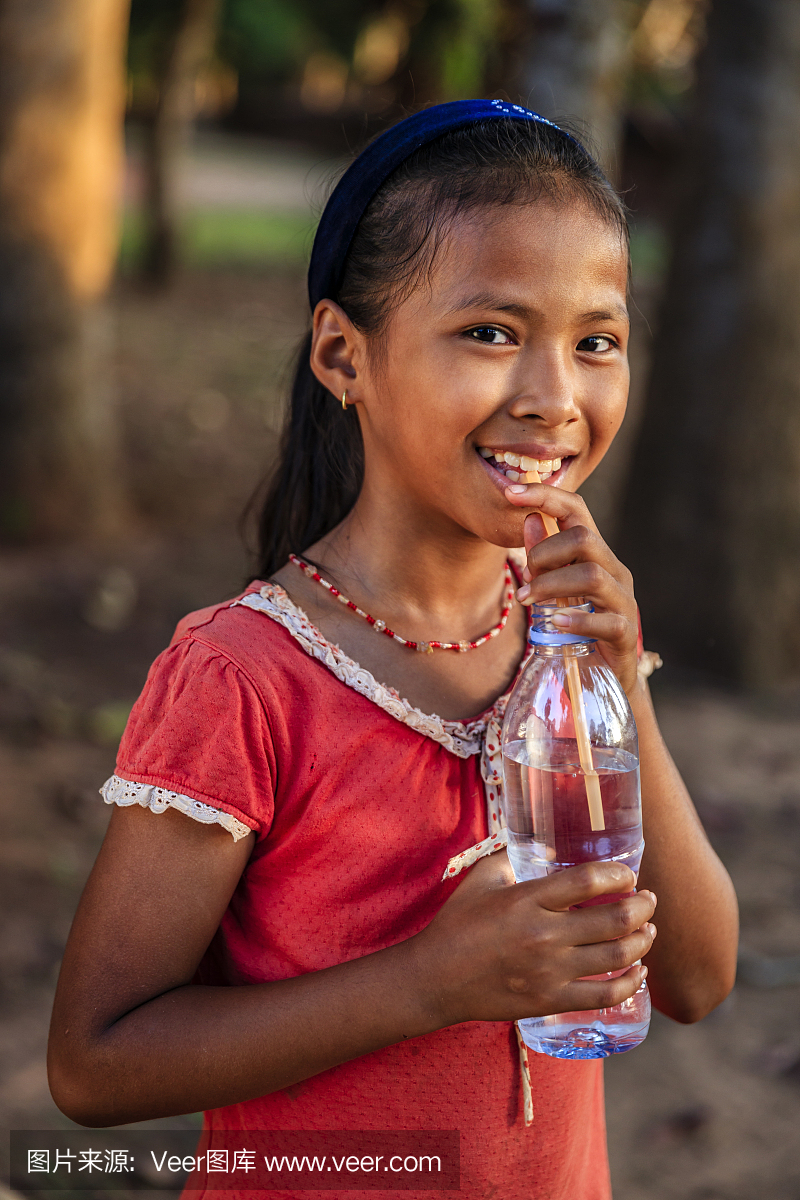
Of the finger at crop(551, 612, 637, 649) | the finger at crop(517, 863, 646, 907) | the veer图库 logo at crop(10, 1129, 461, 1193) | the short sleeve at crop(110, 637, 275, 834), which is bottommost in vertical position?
the veer图库 logo at crop(10, 1129, 461, 1193)

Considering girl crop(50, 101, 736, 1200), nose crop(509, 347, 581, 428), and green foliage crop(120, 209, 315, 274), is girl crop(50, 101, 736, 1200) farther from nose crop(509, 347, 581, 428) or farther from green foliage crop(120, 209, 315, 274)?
green foliage crop(120, 209, 315, 274)

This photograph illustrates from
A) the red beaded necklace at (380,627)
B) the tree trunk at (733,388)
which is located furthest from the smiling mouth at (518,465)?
the tree trunk at (733,388)

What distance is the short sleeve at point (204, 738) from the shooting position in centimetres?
154

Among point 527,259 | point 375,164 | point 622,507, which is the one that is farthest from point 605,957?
point 622,507

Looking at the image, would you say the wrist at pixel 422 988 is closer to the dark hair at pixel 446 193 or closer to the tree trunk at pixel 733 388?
the dark hair at pixel 446 193

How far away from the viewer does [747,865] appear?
489 cm

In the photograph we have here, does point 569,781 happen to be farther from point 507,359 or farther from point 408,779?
point 507,359

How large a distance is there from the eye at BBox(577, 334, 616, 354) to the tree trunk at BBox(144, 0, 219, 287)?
13.7m

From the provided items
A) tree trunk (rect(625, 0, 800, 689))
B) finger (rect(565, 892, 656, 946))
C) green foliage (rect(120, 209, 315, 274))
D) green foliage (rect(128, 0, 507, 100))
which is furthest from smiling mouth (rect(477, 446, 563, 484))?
green foliage (rect(120, 209, 315, 274))

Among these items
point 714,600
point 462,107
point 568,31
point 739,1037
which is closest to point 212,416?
point 714,600

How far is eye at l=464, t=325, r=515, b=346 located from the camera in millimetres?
A: 1604

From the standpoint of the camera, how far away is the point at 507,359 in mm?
1597

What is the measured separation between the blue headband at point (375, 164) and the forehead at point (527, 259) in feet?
0.63

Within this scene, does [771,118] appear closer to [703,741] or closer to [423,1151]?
[703,741]
